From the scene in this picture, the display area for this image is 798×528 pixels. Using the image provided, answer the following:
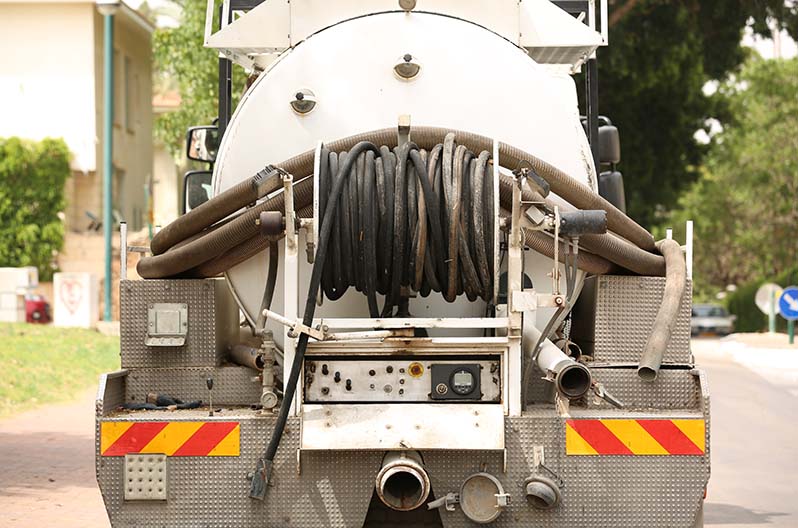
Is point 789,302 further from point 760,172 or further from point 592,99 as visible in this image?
point 760,172

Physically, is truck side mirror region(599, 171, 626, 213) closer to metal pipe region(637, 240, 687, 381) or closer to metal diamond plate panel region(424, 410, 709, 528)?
metal pipe region(637, 240, 687, 381)

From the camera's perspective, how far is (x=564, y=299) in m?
5.65

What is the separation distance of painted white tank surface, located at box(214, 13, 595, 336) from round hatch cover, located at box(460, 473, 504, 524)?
1310 millimetres

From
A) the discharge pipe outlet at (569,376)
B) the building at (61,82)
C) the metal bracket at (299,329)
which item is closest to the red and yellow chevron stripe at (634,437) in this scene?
the discharge pipe outlet at (569,376)

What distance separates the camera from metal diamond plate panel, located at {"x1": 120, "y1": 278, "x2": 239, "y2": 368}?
20.5 feet

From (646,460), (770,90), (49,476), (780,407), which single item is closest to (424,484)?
(646,460)

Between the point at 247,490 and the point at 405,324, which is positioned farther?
the point at 247,490

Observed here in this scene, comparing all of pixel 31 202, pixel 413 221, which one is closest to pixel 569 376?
pixel 413 221

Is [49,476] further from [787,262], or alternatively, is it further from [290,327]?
[787,262]

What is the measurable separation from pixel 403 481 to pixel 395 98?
175 centimetres

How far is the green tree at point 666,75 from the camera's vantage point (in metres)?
28.7

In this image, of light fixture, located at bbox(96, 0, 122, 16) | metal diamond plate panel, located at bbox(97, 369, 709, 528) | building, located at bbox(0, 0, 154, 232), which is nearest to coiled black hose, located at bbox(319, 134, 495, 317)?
metal diamond plate panel, located at bbox(97, 369, 709, 528)

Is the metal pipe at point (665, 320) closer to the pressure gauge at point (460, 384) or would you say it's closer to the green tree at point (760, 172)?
the pressure gauge at point (460, 384)

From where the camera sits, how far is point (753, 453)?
12719 millimetres
